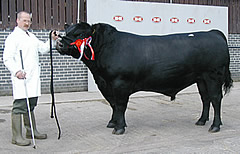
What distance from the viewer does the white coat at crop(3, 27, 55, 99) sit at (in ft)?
15.9

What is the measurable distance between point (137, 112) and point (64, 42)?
2.81 m

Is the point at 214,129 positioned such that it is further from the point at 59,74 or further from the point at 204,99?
the point at 59,74

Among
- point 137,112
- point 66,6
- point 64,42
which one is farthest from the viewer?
point 66,6

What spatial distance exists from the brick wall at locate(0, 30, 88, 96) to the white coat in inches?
186

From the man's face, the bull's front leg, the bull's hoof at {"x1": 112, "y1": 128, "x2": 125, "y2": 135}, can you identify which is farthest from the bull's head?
the bull's hoof at {"x1": 112, "y1": 128, "x2": 125, "y2": 135}

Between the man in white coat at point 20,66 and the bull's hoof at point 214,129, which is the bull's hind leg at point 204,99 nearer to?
the bull's hoof at point 214,129

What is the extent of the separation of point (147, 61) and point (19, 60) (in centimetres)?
195

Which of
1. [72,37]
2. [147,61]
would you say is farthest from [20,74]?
[147,61]

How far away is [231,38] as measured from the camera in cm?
1271

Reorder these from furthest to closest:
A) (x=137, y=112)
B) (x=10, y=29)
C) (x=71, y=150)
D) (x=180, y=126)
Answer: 1. (x=10, y=29)
2. (x=137, y=112)
3. (x=180, y=126)
4. (x=71, y=150)

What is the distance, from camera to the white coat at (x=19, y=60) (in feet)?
15.9

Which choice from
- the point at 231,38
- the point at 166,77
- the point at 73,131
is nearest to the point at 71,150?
the point at 73,131

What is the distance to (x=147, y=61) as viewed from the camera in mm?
5469

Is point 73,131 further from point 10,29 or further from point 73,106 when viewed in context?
point 10,29
